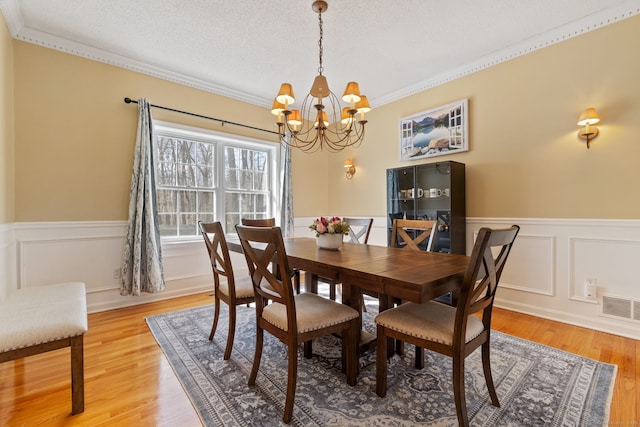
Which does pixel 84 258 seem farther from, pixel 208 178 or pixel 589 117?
pixel 589 117

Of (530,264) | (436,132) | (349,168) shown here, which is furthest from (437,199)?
(349,168)

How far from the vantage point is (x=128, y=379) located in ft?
5.94

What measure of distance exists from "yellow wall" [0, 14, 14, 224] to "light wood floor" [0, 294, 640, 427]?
123cm

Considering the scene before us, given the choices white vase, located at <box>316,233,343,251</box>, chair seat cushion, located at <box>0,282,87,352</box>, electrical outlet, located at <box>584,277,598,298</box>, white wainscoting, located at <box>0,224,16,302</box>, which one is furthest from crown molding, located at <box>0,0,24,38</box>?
electrical outlet, located at <box>584,277,598,298</box>

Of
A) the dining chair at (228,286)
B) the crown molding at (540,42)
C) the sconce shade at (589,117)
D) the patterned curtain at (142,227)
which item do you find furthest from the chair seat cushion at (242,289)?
the crown molding at (540,42)

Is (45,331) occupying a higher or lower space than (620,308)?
higher

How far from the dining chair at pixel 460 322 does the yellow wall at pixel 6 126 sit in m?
3.03

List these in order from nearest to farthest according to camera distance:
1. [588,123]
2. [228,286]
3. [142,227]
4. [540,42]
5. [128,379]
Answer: [128,379], [228,286], [588,123], [540,42], [142,227]

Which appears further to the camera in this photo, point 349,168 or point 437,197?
point 349,168

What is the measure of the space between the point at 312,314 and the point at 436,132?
116 inches

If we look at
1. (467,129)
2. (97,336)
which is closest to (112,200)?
(97,336)

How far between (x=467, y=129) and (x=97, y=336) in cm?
420

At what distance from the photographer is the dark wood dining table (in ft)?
4.26

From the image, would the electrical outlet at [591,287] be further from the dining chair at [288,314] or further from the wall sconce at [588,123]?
the dining chair at [288,314]
